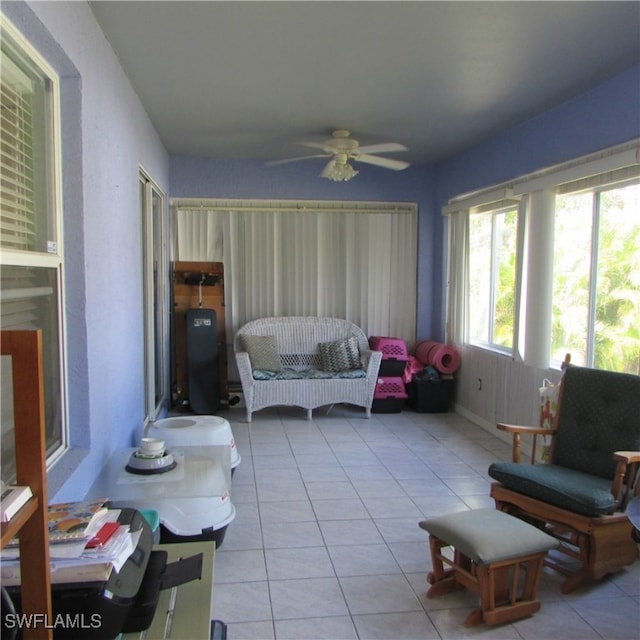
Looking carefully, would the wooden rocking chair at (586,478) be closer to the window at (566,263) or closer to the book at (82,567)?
the window at (566,263)

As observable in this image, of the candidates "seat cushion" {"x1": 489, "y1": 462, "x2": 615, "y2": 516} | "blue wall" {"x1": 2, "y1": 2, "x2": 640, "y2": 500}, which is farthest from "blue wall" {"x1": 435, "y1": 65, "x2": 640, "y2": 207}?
"seat cushion" {"x1": 489, "y1": 462, "x2": 615, "y2": 516}

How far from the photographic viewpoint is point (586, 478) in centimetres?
275

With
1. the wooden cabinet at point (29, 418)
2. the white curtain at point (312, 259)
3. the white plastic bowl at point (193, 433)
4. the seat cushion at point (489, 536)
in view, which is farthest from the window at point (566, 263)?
the wooden cabinet at point (29, 418)

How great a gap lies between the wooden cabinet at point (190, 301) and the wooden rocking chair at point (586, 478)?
3.48 m

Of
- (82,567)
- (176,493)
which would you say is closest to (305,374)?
(176,493)

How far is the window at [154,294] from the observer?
4.37 metres

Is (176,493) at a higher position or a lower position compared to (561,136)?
lower

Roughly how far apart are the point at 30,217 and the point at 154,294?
3014 millimetres

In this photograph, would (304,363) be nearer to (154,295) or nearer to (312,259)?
(312,259)

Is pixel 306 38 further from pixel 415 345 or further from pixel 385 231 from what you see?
pixel 415 345

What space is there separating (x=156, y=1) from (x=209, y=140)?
2.64m

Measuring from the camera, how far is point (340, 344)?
5621 millimetres

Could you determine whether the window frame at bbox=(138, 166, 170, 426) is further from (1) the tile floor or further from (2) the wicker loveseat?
(1) the tile floor

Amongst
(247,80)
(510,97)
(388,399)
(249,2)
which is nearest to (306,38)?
(249,2)
